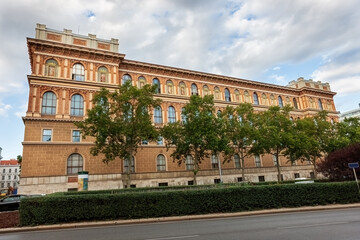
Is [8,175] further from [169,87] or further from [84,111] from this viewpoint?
[169,87]

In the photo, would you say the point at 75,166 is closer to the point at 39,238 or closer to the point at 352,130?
the point at 39,238

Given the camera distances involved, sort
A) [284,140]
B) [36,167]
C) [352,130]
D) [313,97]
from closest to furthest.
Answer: [36,167]
[284,140]
[352,130]
[313,97]

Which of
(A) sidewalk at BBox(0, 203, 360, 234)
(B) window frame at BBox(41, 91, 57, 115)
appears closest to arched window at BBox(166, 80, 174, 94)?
(B) window frame at BBox(41, 91, 57, 115)

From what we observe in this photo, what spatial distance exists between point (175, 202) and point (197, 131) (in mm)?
13402

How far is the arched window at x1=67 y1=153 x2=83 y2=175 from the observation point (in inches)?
1015

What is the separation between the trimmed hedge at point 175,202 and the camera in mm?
11367

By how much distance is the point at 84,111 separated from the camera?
28469 millimetres

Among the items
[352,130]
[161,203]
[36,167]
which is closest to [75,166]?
[36,167]

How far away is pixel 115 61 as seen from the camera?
31297 millimetres

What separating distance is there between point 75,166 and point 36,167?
3.88 meters

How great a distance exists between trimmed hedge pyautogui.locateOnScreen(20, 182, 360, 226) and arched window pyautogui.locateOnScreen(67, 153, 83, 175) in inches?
597

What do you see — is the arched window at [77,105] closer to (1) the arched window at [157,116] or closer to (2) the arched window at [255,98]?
(1) the arched window at [157,116]

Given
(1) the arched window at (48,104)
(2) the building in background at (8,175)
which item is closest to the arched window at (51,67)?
(1) the arched window at (48,104)

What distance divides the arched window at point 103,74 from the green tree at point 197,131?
11584 mm
